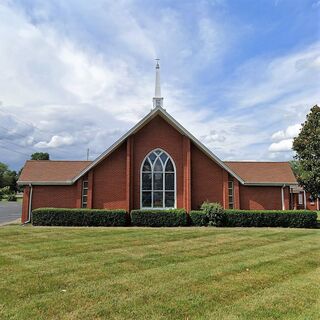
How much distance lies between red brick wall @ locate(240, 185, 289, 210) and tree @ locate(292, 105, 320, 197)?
981 centimetres

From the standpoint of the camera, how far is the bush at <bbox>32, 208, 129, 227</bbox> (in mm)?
18938

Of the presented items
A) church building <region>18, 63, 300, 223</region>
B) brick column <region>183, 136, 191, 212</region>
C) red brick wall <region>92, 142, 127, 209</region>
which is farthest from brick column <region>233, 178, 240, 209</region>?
red brick wall <region>92, 142, 127, 209</region>

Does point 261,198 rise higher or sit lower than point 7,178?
lower

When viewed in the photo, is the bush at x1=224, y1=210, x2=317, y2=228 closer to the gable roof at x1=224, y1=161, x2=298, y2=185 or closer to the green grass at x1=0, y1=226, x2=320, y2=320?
the gable roof at x1=224, y1=161, x2=298, y2=185

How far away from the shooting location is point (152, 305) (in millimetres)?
5609

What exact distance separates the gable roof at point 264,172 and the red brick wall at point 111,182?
7.91 m

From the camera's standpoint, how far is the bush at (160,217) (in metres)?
19.1

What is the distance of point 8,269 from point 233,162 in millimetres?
19038

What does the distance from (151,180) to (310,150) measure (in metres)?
17.4

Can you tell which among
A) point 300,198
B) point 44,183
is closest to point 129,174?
point 44,183

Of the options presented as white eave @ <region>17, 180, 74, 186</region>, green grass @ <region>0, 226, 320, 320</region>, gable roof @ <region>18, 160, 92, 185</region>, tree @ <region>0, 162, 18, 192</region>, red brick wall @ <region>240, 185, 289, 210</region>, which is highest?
tree @ <region>0, 162, 18, 192</region>

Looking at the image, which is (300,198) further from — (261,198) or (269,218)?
(269,218)

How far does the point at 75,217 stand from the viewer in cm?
1897

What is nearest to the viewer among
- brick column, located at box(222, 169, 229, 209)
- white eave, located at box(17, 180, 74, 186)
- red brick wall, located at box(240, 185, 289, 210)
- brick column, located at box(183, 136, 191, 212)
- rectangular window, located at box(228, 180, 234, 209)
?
brick column, located at box(183, 136, 191, 212)
